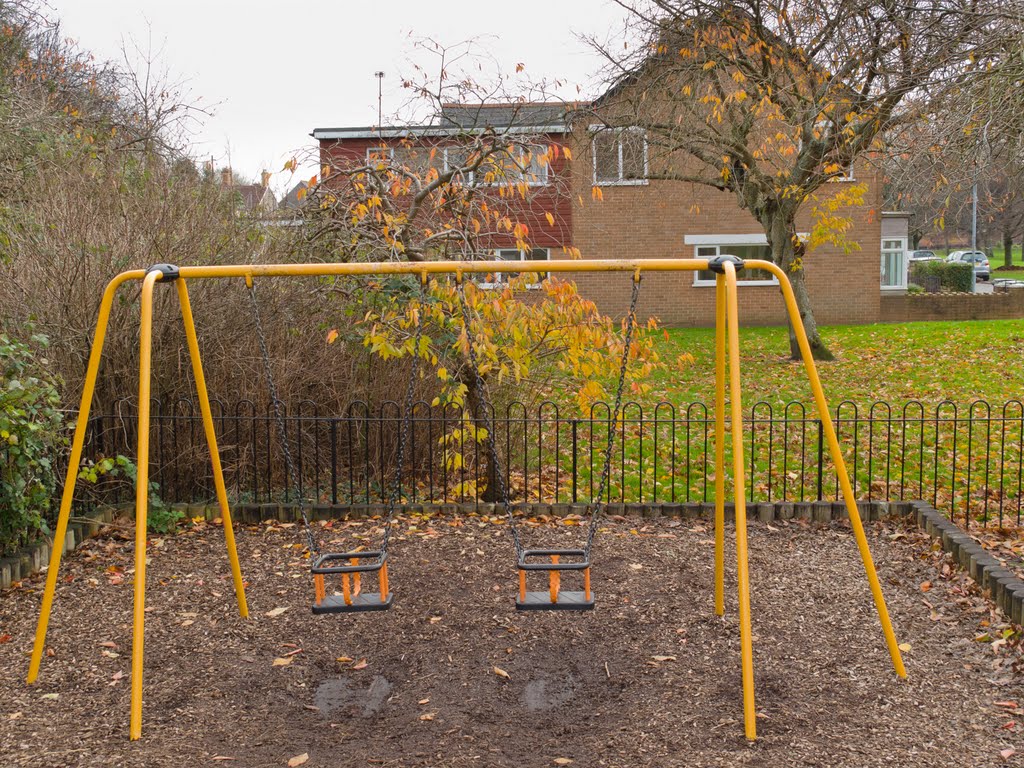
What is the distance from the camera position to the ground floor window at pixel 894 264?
2844 cm

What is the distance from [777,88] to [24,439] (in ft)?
36.8

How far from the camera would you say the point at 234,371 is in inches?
293

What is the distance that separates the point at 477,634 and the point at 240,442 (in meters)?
3.35

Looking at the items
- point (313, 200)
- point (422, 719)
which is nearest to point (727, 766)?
point (422, 719)

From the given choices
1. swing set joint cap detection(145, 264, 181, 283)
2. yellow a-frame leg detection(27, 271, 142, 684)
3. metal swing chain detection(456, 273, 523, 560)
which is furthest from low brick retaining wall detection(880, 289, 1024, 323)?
yellow a-frame leg detection(27, 271, 142, 684)

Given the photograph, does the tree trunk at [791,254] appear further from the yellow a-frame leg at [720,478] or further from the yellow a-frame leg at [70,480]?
the yellow a-frame leg at [70,480]

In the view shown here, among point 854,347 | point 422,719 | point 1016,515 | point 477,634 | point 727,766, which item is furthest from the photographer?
point 854,347

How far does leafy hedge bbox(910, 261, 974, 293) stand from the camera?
31.2 metres

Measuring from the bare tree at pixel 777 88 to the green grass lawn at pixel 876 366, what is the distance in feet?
4.21

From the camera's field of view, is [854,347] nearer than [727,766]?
No

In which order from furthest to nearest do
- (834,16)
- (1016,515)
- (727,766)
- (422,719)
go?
(834,16), (1016,515), (422,719), (727,766)

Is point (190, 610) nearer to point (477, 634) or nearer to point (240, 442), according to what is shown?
point (477, 634)

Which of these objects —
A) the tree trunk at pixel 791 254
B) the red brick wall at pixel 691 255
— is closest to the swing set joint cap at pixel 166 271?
the tree trunk at pixel 791 254

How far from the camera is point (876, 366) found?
14602 millimetres
